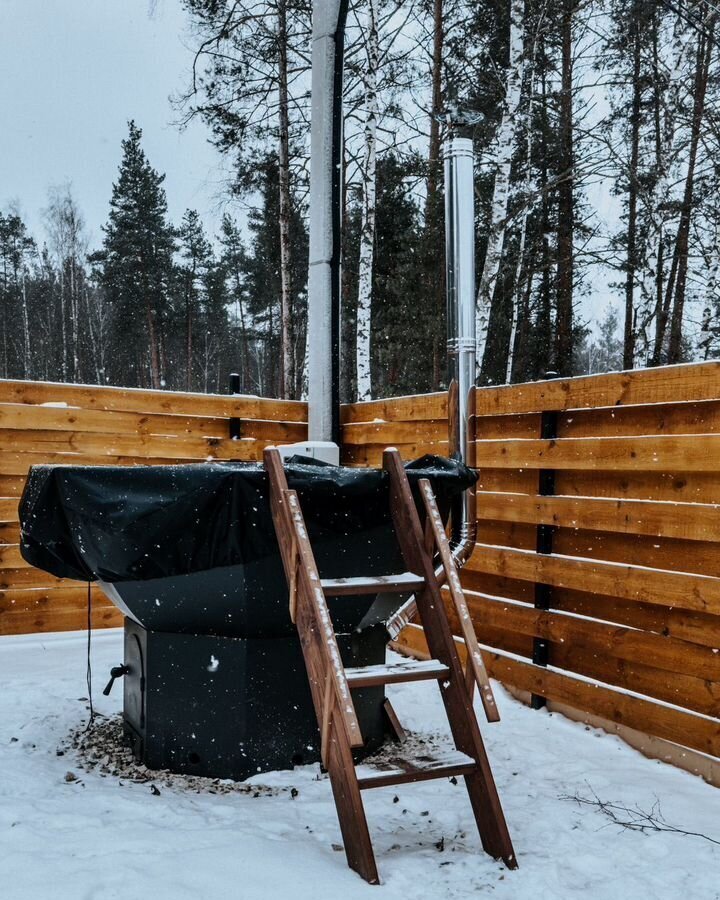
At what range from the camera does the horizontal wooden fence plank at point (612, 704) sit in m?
3.35

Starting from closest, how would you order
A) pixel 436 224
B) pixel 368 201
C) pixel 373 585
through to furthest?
1. pixel 373 585
2. pixel 368 201
3. pixel 436 224

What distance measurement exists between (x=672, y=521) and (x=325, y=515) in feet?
5.09

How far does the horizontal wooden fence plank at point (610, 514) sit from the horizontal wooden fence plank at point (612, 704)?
77 centimetres

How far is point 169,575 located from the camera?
3.02 m

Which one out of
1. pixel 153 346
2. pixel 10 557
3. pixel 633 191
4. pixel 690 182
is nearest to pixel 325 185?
pixel 10 557

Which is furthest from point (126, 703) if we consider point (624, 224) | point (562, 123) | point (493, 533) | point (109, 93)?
point (109, 93)

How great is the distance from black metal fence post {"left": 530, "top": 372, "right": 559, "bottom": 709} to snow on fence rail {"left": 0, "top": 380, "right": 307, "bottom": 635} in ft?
8.36

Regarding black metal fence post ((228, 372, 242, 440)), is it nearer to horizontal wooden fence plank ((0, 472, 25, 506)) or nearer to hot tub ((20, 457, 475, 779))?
horizontal wooden fence plank ((0, 472, 25, 506))

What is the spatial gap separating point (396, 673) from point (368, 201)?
349 inches

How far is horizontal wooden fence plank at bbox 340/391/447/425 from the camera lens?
16.6ft

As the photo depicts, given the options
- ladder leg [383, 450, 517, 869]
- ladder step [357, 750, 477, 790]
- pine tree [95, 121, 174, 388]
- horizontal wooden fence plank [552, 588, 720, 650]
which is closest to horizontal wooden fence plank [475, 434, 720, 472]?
horizontal wooden fence plank [552, 588, 720, 650]

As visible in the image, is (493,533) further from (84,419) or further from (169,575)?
(84,419)

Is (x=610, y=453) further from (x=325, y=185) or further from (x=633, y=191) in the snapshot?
(x=633, y=191)

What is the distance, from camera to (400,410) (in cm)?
543
